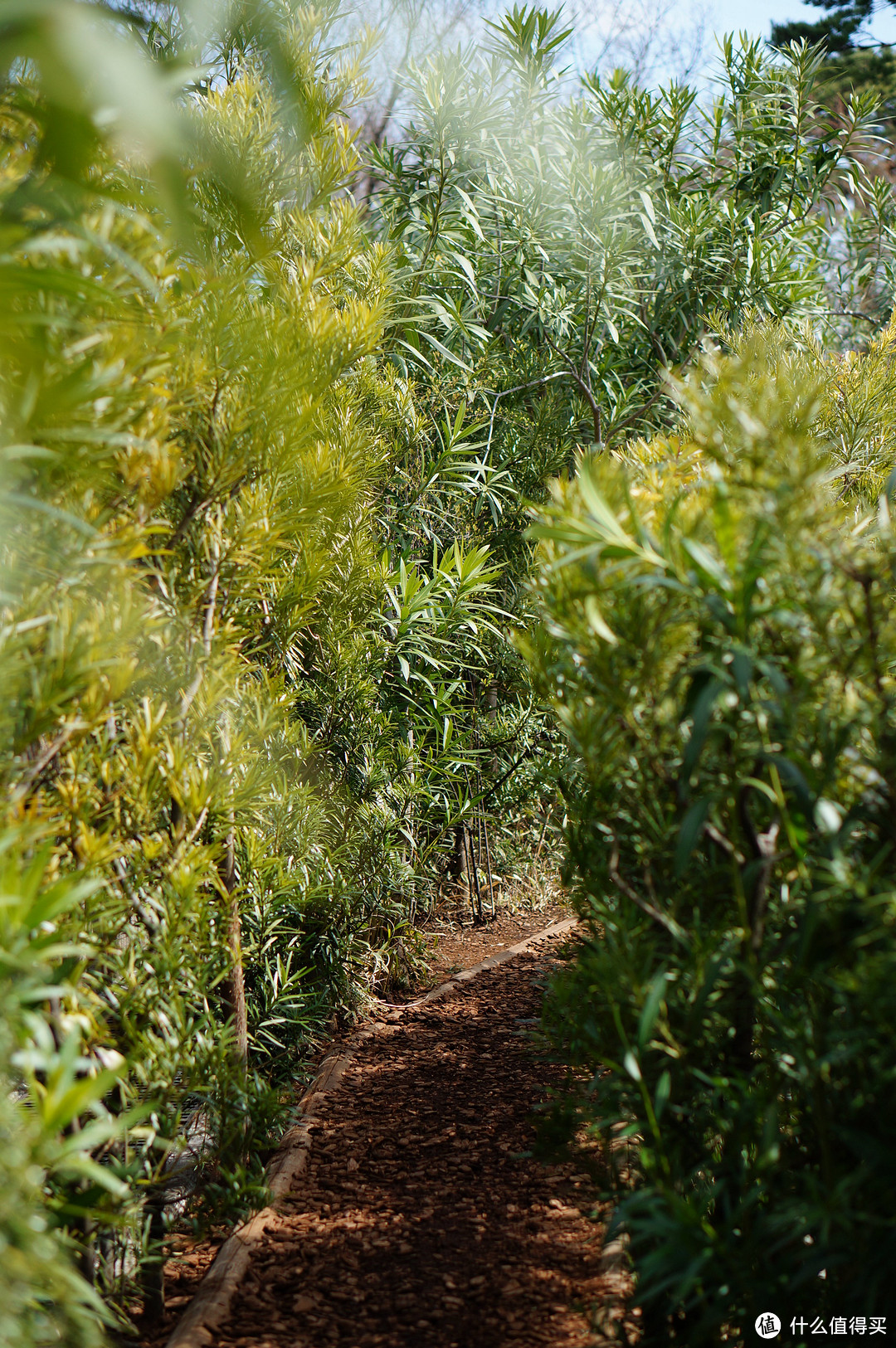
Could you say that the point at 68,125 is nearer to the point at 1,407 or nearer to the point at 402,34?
the point at 1,407

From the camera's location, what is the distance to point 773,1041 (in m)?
1.27

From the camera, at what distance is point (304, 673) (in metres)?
2.95

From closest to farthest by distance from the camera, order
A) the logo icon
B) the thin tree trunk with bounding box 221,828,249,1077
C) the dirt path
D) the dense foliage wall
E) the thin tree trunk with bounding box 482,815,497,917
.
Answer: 1. the dense foliage wall
2. the logo icon
3. the dirt path
4. the thin tree trunk with bounding box 221,828,249,1077
5. the thin tree trunk with bounding box 482,815,497,917

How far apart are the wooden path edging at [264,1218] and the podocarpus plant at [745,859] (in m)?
0.91

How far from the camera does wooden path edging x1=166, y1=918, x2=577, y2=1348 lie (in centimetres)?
170

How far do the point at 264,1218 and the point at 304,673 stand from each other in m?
1.57

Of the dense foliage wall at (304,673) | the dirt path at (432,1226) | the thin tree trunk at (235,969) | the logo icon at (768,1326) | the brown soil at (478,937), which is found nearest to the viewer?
the dense foliage wall at (304,673)

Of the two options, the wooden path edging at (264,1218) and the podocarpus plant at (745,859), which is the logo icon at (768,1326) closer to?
the podocarpus plant at (745,859)

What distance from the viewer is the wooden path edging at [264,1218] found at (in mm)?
1701

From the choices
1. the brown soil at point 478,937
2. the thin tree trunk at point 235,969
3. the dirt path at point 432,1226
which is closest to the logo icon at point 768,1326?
the dirt path at point 432,1226

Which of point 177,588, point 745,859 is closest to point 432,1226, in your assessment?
point 745,859

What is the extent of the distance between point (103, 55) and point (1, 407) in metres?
0.77

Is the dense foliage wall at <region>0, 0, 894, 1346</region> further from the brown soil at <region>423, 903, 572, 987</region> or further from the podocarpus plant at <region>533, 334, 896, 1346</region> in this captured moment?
the brown soil at <region>423, 903, 572, 987</region>

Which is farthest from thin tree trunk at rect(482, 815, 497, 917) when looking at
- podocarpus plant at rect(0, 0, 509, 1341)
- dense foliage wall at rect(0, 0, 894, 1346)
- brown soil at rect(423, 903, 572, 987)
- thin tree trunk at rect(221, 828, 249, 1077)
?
thin tree trunk at rect(221, 828, 249, 1077)
